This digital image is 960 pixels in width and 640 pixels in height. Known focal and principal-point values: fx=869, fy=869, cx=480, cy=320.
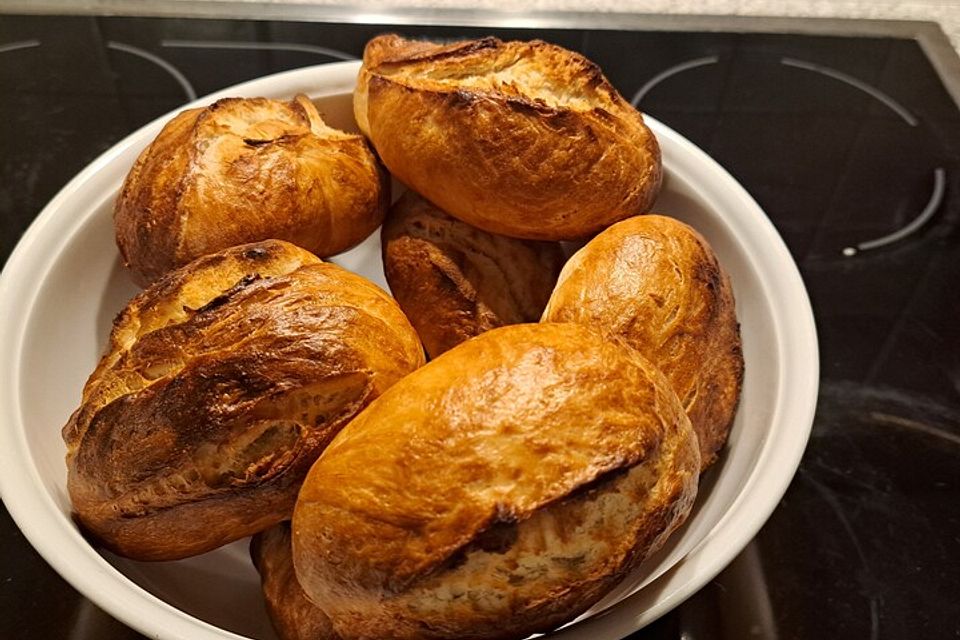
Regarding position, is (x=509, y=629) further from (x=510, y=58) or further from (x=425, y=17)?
(x=425, y=17)

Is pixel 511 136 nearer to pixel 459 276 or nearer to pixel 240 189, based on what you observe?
pixel 459 276

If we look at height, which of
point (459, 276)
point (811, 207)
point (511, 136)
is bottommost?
point (811, 207)

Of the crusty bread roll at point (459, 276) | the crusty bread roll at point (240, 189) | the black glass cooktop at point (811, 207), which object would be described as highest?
the crusty bread roll at point (240, 189)

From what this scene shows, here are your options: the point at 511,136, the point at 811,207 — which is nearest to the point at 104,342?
the point at 511,136

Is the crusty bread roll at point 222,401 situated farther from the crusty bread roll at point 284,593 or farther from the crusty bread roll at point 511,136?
the crusty bread roll at point 511,136

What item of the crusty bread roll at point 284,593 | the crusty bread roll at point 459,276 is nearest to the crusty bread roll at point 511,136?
the crusty bread roll at point 459,276

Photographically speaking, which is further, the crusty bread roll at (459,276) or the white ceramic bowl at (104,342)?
the crusty bread roll at (459,276)

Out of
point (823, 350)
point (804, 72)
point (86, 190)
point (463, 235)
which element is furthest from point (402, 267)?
point (804, 72)
